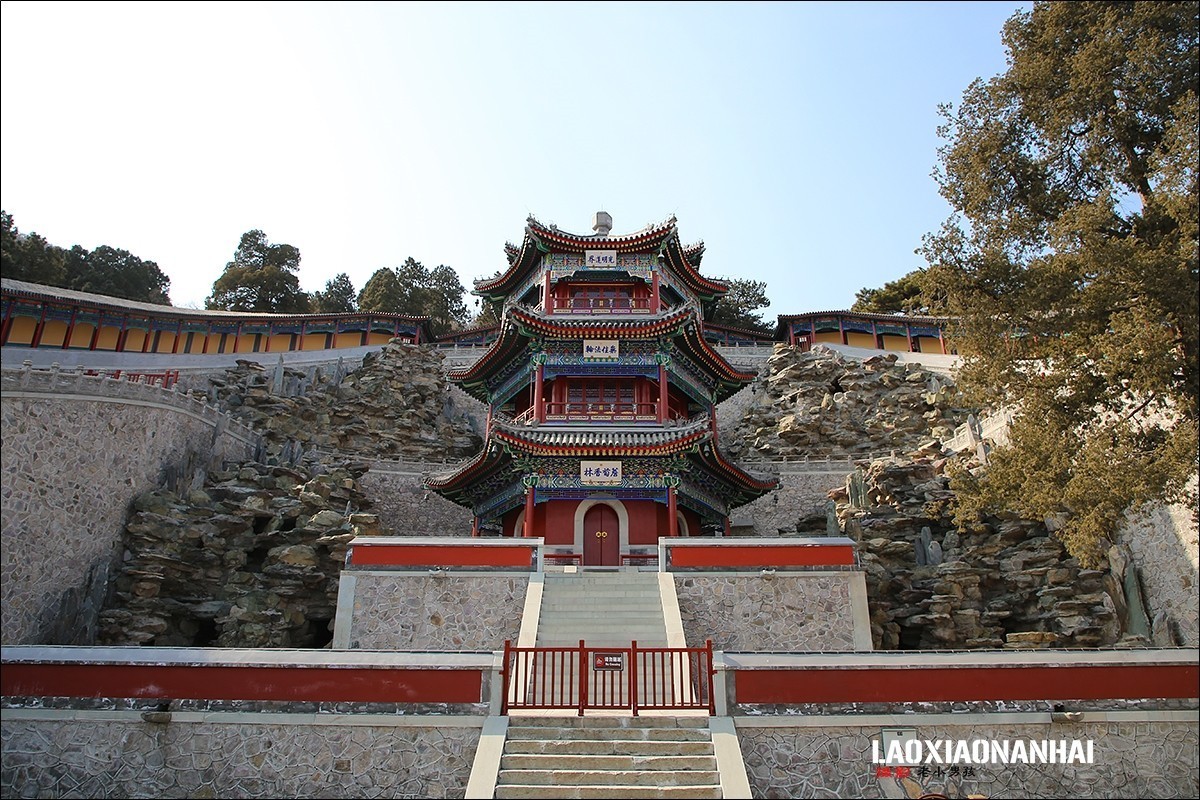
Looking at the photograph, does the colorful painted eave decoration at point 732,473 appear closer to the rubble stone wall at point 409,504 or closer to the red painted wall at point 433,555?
the red painted wall at point 433,555

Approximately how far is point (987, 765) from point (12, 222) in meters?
56.1

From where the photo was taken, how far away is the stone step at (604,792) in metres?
8.89

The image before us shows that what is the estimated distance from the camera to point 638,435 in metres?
20.0

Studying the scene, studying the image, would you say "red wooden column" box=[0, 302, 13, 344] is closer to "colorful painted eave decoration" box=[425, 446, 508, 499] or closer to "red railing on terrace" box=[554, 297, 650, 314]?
"colorful painted eave decoration" box=[425, 446, 508, 499]

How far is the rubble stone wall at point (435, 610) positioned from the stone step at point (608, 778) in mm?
6224

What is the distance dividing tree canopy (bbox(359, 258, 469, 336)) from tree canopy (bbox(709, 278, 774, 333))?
19963mm

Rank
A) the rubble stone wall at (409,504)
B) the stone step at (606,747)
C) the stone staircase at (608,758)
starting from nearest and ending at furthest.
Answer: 1. the stone staircase at (608,758)
2. the stone step at (606,747)
3. the rubble stone wall at (409,504)

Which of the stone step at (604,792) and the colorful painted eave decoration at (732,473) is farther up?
the colorful painted eave decoration at (732,473)

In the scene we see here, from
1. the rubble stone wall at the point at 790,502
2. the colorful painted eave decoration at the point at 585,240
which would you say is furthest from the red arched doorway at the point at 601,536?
the rubble stone wall at the point at 790,502

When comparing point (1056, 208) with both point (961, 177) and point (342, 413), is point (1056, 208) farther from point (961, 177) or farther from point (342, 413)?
point (342, 413)

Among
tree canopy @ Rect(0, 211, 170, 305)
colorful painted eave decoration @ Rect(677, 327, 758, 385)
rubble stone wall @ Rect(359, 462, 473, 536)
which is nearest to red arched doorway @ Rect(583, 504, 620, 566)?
colorful painted eave decoration @ Rect(677, 327, 758, 385)

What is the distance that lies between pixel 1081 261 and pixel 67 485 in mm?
22545

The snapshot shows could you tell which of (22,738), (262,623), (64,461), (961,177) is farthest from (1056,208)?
(64,461)

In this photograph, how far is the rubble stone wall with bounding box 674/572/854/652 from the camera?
51.0ft
